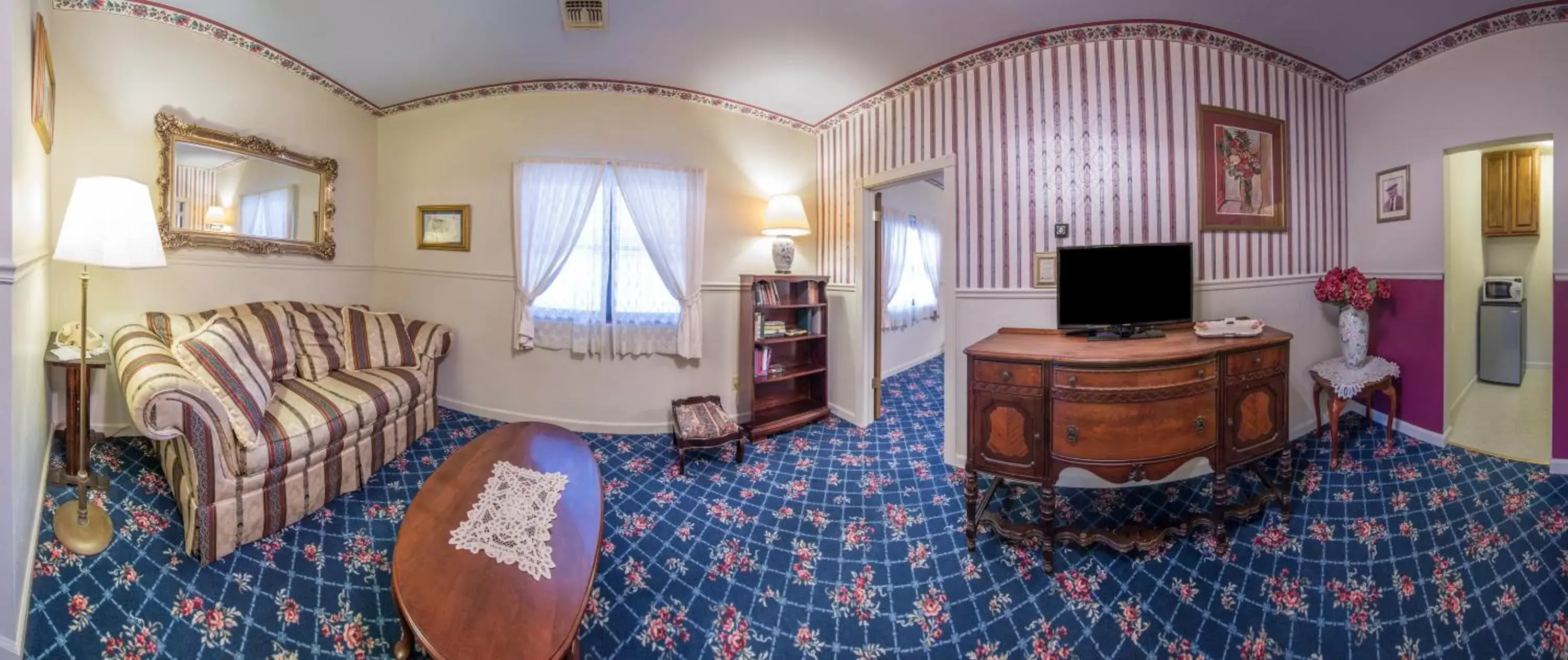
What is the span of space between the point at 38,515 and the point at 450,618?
187cm

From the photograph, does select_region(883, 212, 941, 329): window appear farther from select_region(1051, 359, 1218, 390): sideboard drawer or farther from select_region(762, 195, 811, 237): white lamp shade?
select_region(1051, 359, 1218, 390): sideboard drawer

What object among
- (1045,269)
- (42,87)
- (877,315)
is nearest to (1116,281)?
(1045,269)

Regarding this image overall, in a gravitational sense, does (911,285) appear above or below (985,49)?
below

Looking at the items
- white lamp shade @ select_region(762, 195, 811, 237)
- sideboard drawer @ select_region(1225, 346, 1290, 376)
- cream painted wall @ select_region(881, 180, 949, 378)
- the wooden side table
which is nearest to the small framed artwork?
sideboard drawer @ select_region(1225, 346, 1290, 376)

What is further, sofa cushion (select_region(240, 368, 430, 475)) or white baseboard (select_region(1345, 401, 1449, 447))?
white baseboard (select_region(1345, 401, 1449, 447))

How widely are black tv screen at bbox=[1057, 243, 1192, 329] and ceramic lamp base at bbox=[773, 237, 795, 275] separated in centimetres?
184

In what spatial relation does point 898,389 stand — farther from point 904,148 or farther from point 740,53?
point 740,53

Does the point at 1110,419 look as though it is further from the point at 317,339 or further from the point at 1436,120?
the point at 317,339

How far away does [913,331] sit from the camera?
576 cm

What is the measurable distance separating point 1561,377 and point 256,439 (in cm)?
628

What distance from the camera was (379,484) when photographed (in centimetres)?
253

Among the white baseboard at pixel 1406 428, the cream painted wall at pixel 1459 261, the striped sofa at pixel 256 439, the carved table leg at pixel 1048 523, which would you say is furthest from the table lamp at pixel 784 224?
the white baseboard at pixel 1406 428

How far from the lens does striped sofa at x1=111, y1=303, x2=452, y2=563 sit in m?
1.81

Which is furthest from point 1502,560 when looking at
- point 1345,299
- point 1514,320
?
point 1514,320
